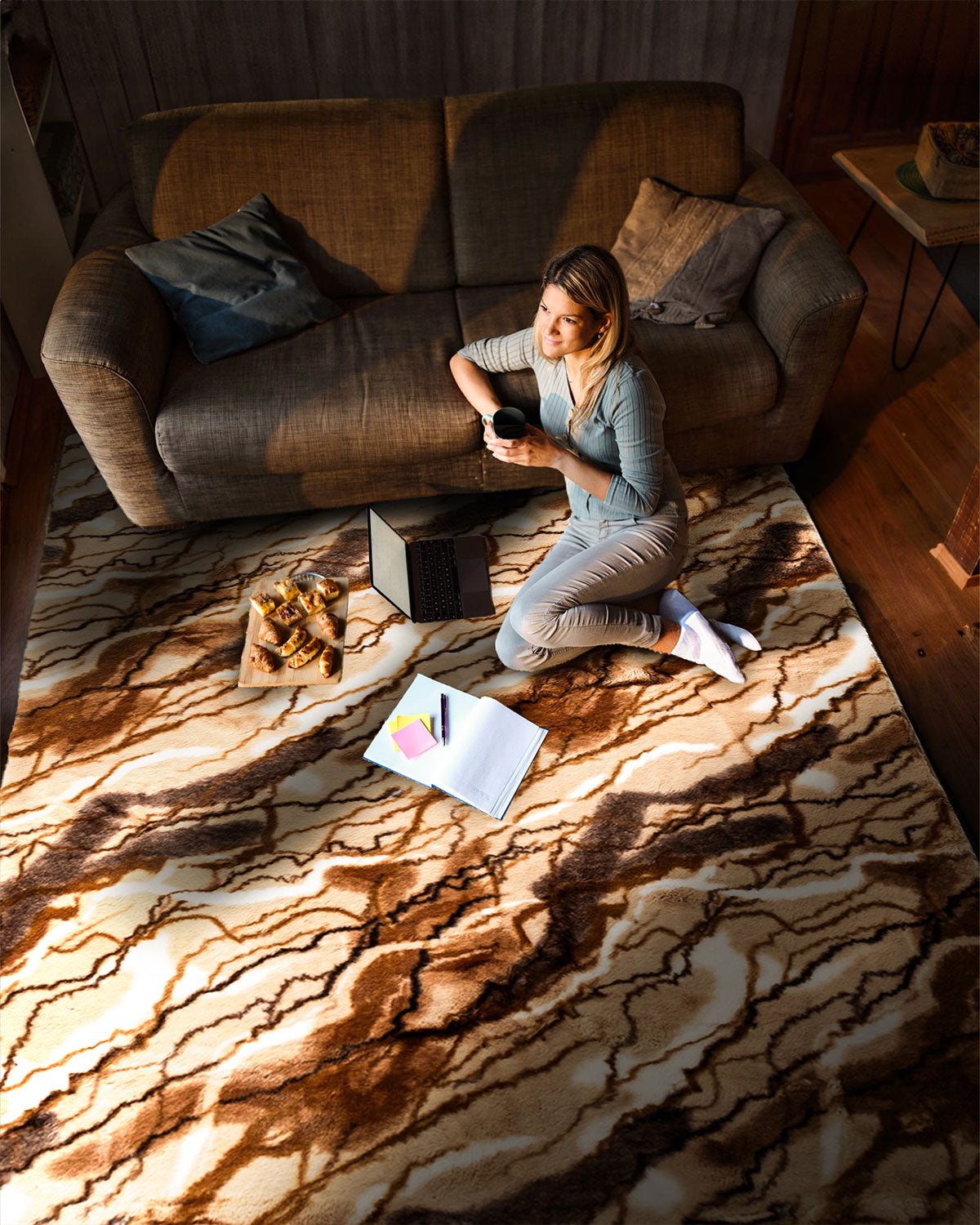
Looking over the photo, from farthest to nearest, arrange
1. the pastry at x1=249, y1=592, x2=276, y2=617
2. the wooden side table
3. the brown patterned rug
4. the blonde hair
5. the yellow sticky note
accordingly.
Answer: the wooden side table
the pastry at x1=249, y1=592, x2=276, y2=617
the yellow sticky note
the blonde hair
the brown patterned rug

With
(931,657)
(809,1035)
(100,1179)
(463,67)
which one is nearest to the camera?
(100,1179)

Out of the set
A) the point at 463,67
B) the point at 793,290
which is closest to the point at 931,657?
the point at 793,290

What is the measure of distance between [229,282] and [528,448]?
3.68 ft

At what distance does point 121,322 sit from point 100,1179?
1912mm

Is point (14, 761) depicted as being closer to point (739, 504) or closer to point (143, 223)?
point (143, 223)

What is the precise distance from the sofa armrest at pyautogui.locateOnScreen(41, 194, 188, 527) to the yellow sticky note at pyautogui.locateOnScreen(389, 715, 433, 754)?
0.93 meters

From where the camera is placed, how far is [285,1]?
328 cm

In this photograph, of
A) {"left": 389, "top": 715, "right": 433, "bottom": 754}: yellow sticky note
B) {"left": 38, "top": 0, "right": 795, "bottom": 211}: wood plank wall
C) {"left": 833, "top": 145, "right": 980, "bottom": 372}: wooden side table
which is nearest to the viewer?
{"left": 389, "top": 715, "right": 433, "bottom": 754}: yellow sticky note

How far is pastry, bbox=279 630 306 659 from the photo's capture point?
7.61 feet

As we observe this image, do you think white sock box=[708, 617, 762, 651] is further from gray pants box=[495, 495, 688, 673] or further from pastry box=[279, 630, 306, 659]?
pastry box=[279, 630, 306, 659]

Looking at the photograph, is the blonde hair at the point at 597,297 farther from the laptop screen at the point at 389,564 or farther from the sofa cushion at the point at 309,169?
the sofa cushion at the point at 309,169

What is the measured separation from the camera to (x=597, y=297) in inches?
69.1

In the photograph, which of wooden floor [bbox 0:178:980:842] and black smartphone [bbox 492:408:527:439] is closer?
black smartphone [bbox 492:408:527:439]

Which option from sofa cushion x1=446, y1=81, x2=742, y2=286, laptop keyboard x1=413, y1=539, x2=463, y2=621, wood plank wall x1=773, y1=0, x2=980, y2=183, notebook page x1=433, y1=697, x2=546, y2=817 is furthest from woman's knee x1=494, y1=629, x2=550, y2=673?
wood plank wall x1=773, y1=0, x2=980, y2=183
